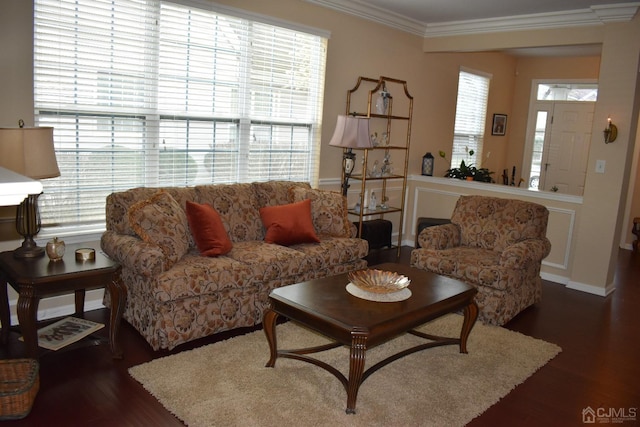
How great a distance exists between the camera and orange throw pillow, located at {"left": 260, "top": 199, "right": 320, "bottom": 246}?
4008 mm

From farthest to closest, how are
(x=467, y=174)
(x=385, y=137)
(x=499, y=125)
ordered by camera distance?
(x=499, y=125) < (x=467, y=174) < (x=385, y=137)

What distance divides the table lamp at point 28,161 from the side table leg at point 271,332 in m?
1.40

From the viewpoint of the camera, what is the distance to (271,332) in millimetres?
2988

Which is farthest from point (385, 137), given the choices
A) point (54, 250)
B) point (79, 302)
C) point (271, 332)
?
point (54, 250)

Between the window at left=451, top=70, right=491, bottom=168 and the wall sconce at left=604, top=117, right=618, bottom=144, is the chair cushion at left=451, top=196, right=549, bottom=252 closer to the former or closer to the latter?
the wall sconce at left=604, top=117, right=618, bottom=144

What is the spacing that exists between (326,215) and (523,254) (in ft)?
5.24

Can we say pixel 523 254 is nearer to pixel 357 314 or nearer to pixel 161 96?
pixel 357 314

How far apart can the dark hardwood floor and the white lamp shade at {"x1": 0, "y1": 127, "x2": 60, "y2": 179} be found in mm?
1045

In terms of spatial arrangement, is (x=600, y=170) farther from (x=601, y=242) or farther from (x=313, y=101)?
(x=313, y=101)

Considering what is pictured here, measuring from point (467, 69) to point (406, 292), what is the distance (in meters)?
4.97

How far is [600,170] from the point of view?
15.6 feet

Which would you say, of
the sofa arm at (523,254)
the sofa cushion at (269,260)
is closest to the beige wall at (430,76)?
the sofa arm at (523,254)

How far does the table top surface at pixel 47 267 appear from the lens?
2.71 m

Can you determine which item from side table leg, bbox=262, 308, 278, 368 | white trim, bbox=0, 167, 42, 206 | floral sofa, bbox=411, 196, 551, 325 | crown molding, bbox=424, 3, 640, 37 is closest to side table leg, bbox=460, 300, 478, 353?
floral sofa, bbox=411, 196, 551, 325
